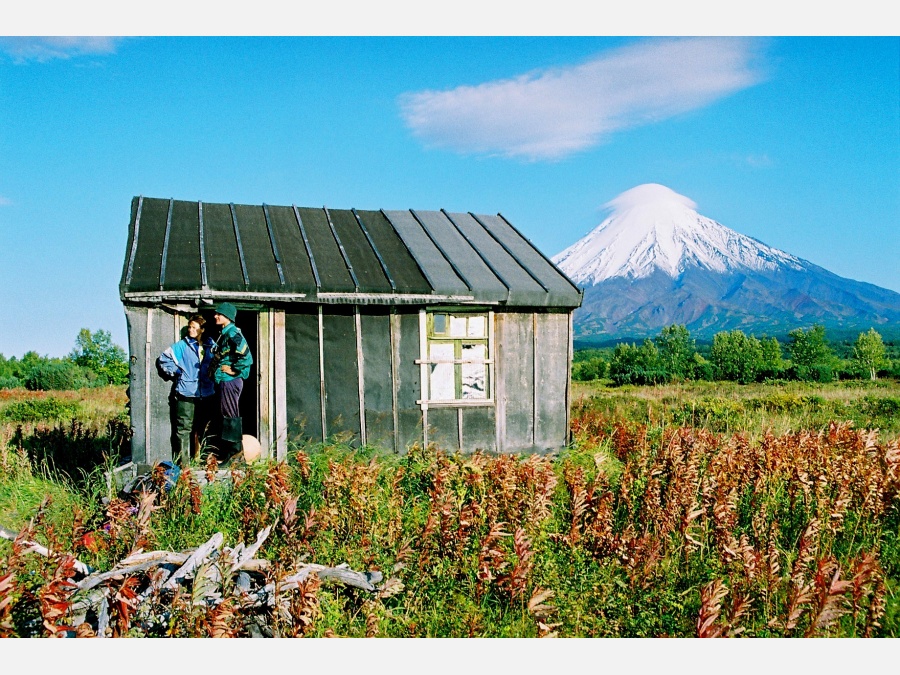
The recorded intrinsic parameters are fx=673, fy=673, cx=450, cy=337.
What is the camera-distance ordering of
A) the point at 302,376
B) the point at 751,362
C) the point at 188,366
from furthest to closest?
the point at 751,362, the point at 302,376, the point at 188,366

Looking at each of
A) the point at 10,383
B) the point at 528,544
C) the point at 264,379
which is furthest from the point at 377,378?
the point at 10,383

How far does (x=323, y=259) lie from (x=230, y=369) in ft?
7.96

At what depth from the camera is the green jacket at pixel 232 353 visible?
7.22 meters

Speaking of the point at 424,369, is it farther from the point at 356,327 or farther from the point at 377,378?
the point at 356,327

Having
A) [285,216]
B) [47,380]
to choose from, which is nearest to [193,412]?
[285,216]

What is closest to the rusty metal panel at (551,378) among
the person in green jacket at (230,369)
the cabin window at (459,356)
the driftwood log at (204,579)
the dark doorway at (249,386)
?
the cabin window at (459,356)

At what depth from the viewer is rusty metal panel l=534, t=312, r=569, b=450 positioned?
31.3 ft

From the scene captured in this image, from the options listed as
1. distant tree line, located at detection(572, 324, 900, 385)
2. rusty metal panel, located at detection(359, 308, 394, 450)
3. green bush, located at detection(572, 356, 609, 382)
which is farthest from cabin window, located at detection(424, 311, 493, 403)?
green bush, located at detection(572, 356, 609, 382)

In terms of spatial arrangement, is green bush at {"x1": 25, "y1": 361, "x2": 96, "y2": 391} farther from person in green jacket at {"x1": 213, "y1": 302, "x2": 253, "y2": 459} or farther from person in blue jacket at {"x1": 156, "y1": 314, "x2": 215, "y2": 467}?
person in green jacket at {"x1": 213, "y1": 302, "x2": 253, "y2": 459}

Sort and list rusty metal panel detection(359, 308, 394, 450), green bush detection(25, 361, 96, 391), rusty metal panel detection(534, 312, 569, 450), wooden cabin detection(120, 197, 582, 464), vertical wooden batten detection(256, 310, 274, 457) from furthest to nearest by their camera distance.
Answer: green bush detection(25, 361, 96, 391), rusty metal panel detection(534, 312, 569, 450), rusty metal panel detection(359, 308, 394, 450), vertical wooden batten detection(256, 310, 274, 457), wooden cabin detection(120, 197, 582, 464)

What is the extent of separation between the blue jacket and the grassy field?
1.38 meters

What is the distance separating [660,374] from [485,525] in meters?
32.5

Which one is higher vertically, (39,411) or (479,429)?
(479,429)

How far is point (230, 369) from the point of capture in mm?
7301
